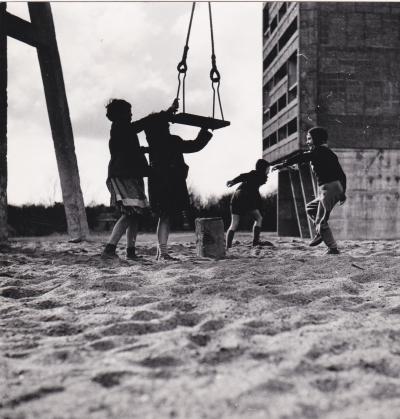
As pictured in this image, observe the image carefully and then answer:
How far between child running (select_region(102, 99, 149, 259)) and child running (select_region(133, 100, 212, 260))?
13 cm

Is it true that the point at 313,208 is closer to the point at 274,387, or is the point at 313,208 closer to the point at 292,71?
the point at 274,387

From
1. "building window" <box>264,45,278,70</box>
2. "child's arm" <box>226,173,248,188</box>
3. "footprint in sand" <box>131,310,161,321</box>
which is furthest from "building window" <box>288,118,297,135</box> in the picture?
"footprint in sand" <box>131,310,161,321</box>

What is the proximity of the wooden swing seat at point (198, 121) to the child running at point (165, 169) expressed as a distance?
0.80ft

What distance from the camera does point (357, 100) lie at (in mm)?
14523

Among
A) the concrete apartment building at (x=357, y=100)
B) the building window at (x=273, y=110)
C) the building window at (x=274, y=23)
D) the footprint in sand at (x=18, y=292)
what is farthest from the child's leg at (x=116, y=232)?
the building window at (x=274, y=23)

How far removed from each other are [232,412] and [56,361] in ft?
2.83

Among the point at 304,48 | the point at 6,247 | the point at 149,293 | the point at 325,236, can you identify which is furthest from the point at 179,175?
the point at 304,48

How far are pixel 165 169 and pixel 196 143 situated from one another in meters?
0.47

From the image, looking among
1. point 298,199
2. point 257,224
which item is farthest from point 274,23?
point 257,224

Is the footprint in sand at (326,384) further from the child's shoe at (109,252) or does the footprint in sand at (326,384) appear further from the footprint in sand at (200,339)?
the child's shoe at (109,252)

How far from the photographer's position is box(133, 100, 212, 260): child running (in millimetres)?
5352

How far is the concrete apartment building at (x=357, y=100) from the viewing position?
14.5 metres

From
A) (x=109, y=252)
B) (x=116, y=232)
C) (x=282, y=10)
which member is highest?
(x=282, y=10)

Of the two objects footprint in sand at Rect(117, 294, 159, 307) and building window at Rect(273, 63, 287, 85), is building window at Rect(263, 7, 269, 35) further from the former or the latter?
footprint in sand at Rect(117, 294, 159, 307)
